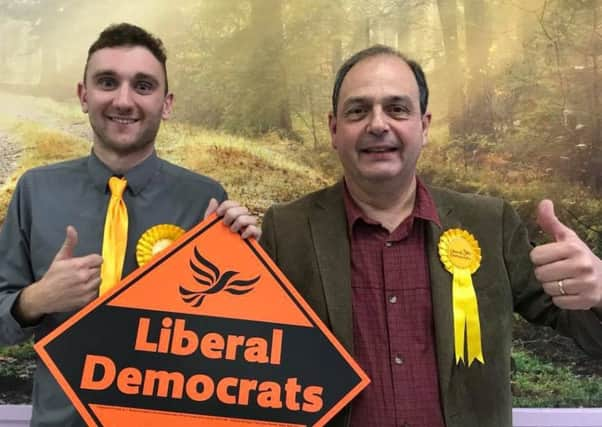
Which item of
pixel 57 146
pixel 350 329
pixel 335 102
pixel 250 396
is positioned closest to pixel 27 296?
pixel 250 396

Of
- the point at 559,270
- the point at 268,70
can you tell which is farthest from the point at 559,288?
the point at 268,70

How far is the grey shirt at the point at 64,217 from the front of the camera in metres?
1.11

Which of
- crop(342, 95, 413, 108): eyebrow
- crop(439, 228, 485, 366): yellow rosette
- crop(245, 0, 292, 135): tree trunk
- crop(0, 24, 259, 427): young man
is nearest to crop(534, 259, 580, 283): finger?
crop(439, 228, 485, 366): yellow rosette

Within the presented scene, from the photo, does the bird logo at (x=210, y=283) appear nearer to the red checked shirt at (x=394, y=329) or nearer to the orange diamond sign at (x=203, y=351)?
the orange diamond sign at (x=203, y=351)

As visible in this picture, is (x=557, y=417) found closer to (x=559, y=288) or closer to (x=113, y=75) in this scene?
(x=559, y=288)

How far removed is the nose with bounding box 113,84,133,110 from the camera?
1123 millimetres

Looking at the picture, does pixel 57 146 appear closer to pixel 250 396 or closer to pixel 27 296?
pixel 27 296

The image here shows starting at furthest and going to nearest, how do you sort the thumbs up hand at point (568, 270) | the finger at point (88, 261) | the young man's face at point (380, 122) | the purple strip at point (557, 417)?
1. the purple strip at point (557, 417)
2. the young man's face at point (380, 122)
3. the finger at point (88, 261)
4. the thumbs up hand at point (568, 270)

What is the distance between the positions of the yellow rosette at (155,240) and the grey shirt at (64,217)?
0.08 feet

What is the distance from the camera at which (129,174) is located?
119 cm

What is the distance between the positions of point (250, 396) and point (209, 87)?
123 cm

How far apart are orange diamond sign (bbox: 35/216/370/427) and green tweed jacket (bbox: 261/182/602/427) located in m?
0.08

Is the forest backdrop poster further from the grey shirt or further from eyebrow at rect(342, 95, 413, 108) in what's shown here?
eyebrow at rect(342, 95, 413, 108)

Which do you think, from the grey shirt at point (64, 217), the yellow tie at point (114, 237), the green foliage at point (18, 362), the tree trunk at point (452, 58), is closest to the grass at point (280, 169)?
the green foliage at point (18, 362)
